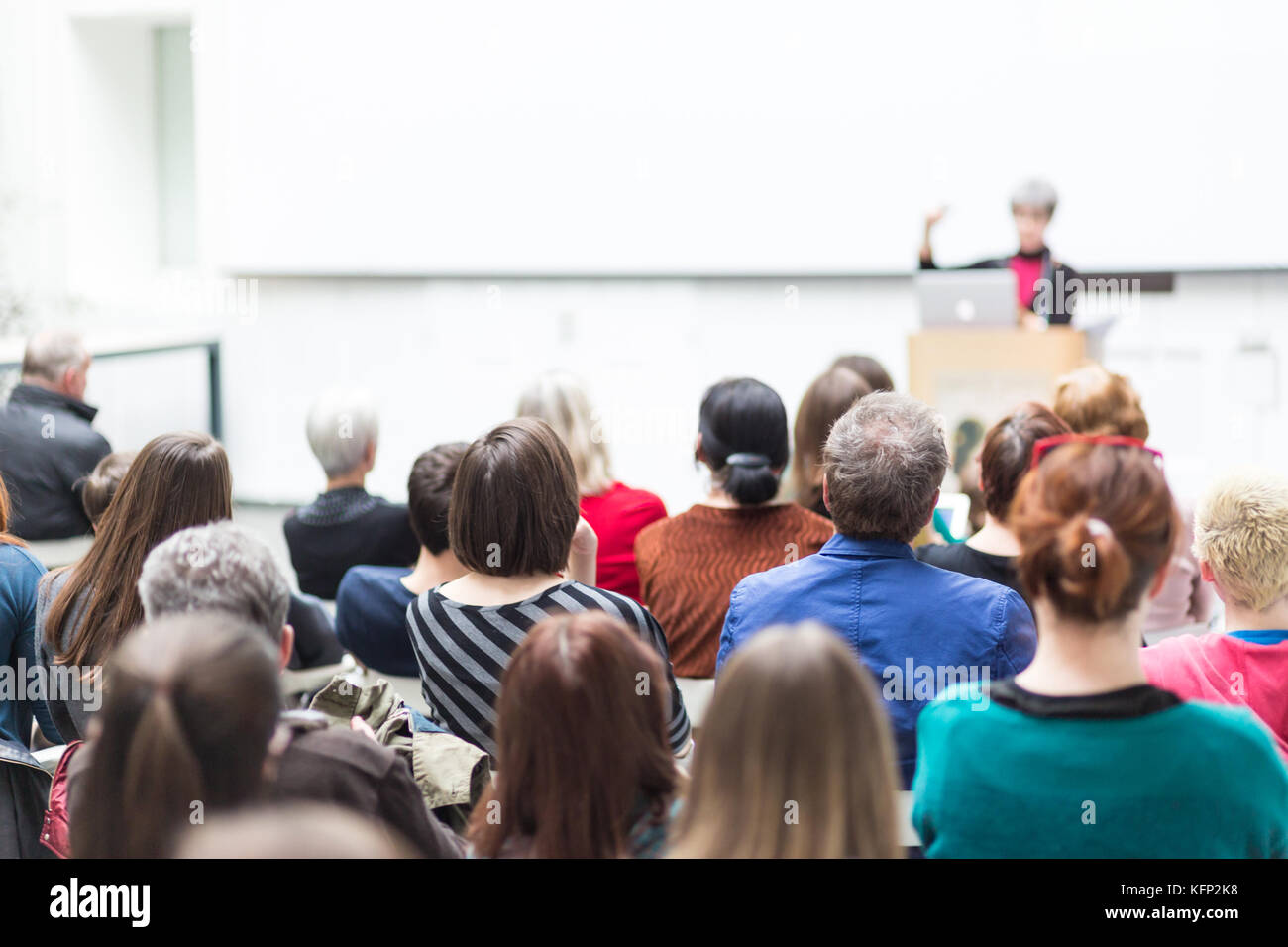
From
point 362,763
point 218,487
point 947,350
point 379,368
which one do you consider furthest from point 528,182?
point 362,763

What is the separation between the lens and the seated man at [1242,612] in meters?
1.95

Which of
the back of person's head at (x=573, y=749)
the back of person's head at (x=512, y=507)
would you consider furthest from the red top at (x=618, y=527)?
the back of person's head at (x=573, y=749)

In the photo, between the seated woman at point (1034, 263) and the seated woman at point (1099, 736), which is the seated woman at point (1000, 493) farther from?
the seated woman at point (1034, 263)

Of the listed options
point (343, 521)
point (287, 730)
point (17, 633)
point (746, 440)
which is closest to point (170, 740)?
point (287, 730)

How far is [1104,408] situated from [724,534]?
3.41ft

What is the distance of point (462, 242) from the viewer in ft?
21.8

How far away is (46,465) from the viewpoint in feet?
14.1

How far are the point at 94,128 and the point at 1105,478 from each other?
6.87m

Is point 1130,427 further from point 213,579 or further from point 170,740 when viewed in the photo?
point 170,740

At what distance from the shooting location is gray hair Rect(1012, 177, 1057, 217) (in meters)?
4.80

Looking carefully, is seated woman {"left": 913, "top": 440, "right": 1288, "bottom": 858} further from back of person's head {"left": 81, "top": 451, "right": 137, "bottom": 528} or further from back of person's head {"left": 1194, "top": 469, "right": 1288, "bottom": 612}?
back of person's head {"left": 81, "top": 451, "right": 137, "bottom": 528}

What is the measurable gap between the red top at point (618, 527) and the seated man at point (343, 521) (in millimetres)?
513

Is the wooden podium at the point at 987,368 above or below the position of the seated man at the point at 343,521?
above
